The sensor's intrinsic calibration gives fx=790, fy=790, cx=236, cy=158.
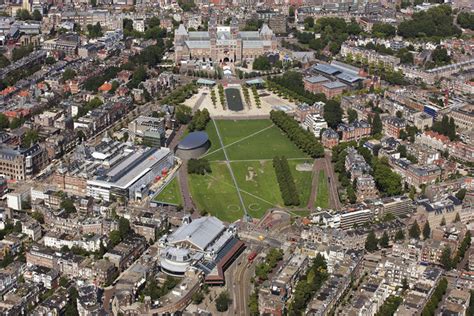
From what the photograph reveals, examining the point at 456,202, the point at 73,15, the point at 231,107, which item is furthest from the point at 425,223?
the point at 73,15

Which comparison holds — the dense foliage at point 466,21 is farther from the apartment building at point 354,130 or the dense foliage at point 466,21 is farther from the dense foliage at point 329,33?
the apartment building at point 354,130

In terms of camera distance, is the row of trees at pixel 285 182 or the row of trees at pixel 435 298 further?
the row of trees at pixel 285 182

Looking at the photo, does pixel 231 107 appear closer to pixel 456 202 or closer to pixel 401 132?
pixel 401 132

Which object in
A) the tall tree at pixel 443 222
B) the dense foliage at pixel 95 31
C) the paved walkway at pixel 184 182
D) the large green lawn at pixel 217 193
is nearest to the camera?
the tall tree at pixel 443 222

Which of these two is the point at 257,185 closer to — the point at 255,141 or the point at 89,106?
the point at 255,141

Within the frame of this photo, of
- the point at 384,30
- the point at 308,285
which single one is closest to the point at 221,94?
the point at 384,30

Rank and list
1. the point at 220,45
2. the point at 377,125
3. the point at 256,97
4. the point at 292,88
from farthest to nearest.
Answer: the point at 220,45 → the point at 292,88 → the point at 256,97 → the point at 377,125

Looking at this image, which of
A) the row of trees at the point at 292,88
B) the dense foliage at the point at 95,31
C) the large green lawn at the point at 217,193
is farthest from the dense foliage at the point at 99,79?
the large green lawn at the point at 217,193
